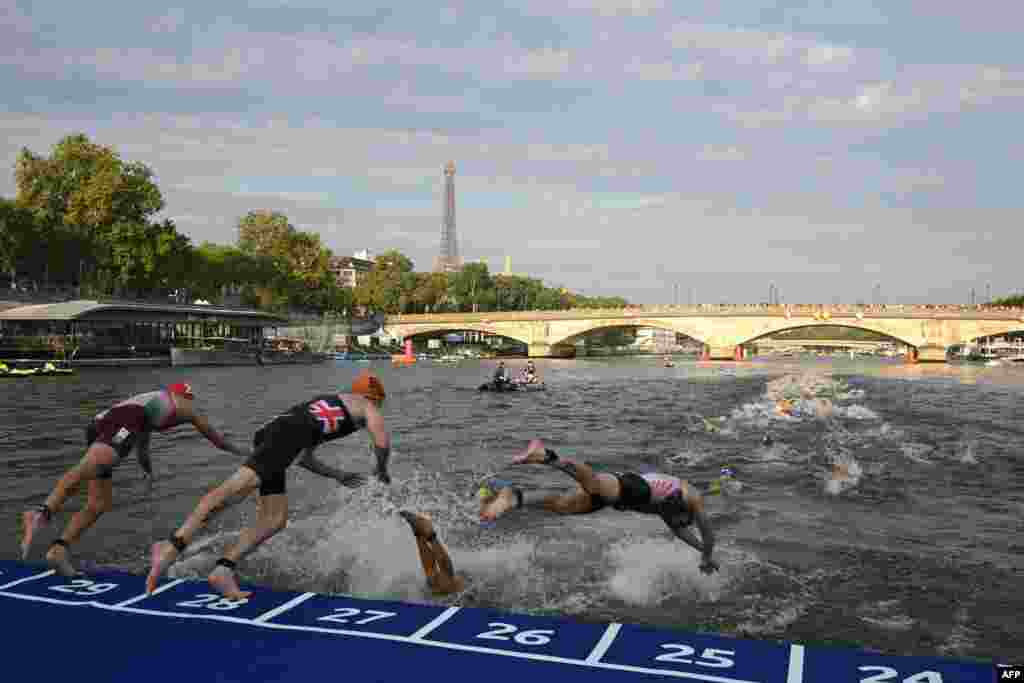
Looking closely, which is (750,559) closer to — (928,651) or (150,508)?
(928,651)

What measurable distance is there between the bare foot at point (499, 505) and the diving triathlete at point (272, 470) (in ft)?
3.33

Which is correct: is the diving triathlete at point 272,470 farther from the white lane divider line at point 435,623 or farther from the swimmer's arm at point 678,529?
the swimmer's arm at point 678,529

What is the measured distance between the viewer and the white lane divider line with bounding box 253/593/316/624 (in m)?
6.56

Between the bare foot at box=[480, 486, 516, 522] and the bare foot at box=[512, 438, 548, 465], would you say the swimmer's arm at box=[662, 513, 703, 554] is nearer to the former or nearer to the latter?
the bare foot at box=[512, 438, 548, 465]

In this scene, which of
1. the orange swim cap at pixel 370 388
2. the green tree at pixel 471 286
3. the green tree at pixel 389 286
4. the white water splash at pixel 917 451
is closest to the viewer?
the orange swim cap at pixel 370 388

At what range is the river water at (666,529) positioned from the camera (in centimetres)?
837

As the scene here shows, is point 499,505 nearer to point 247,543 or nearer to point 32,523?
point 247,543

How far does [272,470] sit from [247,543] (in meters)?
0.67

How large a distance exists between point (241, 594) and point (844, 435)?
21445 millimetres

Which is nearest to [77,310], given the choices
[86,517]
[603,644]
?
[86,517]

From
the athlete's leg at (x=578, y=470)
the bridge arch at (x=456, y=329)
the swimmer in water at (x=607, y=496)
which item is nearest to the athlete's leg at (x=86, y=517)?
the swimmer in water at (x=607, y=496)

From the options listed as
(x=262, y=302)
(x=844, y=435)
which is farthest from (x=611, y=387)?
(x=262, y=302)

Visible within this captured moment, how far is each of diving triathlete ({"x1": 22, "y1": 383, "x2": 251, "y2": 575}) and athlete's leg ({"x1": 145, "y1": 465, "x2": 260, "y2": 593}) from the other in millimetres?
912

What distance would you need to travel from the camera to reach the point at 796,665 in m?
5.73
